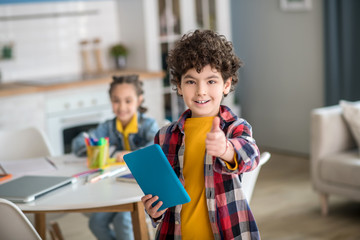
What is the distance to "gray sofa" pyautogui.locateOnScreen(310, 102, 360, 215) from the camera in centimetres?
342

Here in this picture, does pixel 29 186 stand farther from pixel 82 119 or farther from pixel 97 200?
pixel 82 119

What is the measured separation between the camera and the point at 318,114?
355cm

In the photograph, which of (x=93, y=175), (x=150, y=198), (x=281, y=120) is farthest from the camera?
(x=281, y=120)

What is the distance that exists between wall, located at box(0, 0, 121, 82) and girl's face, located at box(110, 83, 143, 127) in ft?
7.15

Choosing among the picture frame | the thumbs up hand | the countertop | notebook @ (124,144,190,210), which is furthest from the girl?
the picture frame

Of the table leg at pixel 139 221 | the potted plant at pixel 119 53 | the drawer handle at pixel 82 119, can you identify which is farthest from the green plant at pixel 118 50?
the table leg at pixel 139 221

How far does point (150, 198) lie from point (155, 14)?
3.46m

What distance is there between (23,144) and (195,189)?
5.05 ft

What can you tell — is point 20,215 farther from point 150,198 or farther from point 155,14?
point 155,14

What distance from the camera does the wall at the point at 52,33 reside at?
15.0 feet

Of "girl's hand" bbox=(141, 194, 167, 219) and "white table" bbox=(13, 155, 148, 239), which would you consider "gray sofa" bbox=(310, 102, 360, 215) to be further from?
"girl's hand" bbox=(141, 194, 167, 219)

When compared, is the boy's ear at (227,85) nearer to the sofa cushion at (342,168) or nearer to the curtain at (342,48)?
the sofa cushion at (342,168)

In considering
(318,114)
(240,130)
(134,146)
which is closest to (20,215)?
(240,130)

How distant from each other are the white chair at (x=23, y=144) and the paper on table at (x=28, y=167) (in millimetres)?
384
